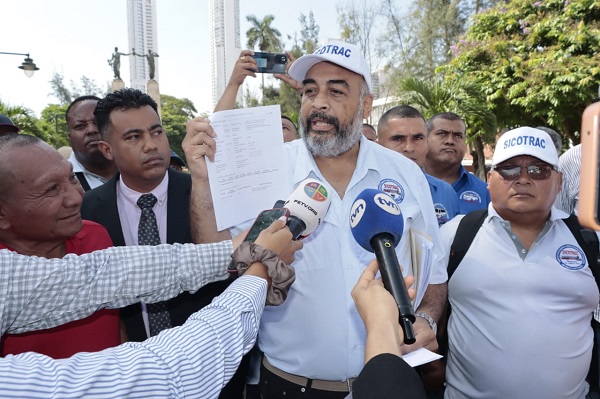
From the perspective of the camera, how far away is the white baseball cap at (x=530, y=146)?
2.53 meters

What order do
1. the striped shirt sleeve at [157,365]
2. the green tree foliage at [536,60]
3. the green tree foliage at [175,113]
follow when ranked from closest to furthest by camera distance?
the striped shirt sleeve at [157,365], the green tree foliage at [536,60], the green tree foliage at [175,113]

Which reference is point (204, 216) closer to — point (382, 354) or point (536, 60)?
point (382, 354)

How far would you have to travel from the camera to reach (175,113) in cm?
6191

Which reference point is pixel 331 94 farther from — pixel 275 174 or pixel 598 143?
pixel 598 143

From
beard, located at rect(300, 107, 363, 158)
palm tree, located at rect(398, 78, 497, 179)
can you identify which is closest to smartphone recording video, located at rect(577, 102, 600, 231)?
beard, located at rect(300, 107, 363, 158)

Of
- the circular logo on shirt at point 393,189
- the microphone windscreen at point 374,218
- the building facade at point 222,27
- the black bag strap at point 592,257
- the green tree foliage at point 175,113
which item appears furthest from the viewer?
the building facade at point 222,27

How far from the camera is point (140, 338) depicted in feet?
8.47

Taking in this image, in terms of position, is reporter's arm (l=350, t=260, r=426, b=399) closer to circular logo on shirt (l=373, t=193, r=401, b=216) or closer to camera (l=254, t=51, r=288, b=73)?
circular logo on shirt (l=373, t=193, r=401, b=216)

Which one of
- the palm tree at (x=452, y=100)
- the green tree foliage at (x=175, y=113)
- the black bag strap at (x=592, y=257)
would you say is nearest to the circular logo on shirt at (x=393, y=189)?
the black bag strap at (x=592, y=257)

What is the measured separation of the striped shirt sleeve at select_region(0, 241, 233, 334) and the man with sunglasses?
1526 mm

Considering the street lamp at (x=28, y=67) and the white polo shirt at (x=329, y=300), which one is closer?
the white polo shirt at (x=329, y=300)

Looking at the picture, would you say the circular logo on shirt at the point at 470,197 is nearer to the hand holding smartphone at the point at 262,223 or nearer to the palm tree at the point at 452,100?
the hand holding smartphone at the point at 262,223

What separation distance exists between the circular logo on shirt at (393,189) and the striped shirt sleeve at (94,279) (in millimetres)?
979

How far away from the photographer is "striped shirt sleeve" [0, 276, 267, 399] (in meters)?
1.01
